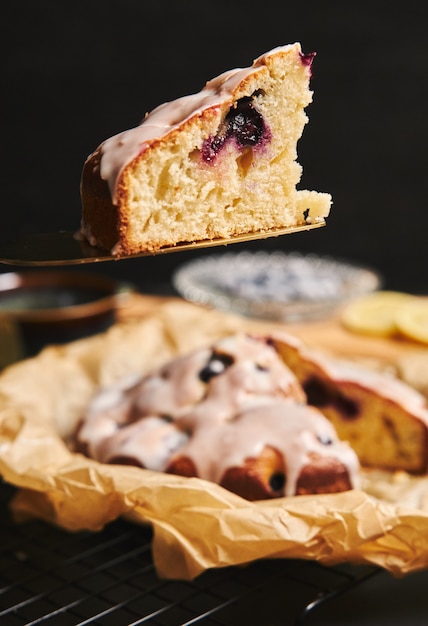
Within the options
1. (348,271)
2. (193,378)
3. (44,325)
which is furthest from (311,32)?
(193,378)

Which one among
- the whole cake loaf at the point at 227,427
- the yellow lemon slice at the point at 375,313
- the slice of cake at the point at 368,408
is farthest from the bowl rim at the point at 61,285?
the yellow lemon slice at the point at 375,313

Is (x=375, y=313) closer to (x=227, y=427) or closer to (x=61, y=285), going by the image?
(x=61, y=285)

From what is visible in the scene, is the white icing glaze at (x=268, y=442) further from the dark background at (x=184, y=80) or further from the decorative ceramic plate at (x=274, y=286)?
the dark background at (x=184, y=80)

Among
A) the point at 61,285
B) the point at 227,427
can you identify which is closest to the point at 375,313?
the point at 61,285

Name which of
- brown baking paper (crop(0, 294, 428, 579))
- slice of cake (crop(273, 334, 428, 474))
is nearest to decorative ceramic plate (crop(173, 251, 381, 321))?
slice of cake (crop(273, 334, 428, 474))

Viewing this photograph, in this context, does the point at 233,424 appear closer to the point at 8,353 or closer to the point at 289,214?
the point at 289,214
